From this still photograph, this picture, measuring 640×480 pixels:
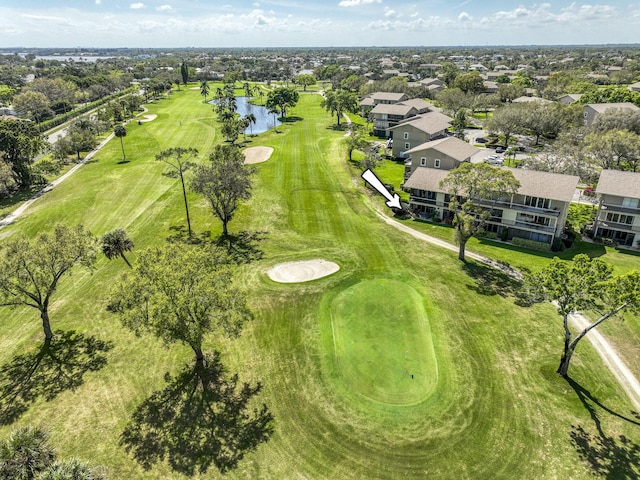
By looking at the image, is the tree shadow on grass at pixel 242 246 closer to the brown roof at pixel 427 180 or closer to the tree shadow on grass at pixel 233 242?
the tree shadow on grass at pixel 233 242

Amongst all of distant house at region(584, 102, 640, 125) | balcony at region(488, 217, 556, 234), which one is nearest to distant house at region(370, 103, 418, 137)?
distant house at region(584, 102, 640, 125)

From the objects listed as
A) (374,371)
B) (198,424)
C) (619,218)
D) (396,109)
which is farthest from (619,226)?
(396,109)

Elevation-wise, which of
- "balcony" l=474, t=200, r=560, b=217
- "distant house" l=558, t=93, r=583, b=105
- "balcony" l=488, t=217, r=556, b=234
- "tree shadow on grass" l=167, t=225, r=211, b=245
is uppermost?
"distant house" l=558, t=93, r=583, b=105

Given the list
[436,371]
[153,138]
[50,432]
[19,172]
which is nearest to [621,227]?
[436,371]

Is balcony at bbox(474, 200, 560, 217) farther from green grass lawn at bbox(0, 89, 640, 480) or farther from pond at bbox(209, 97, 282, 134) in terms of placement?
pond at bbox(209, 97, 282, 134)

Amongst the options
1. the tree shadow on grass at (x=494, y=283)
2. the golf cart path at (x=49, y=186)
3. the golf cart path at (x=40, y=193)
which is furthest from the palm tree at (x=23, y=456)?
the golf cart path at (x=40, y=193)

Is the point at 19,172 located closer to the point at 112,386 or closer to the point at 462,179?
the point at 112,386
